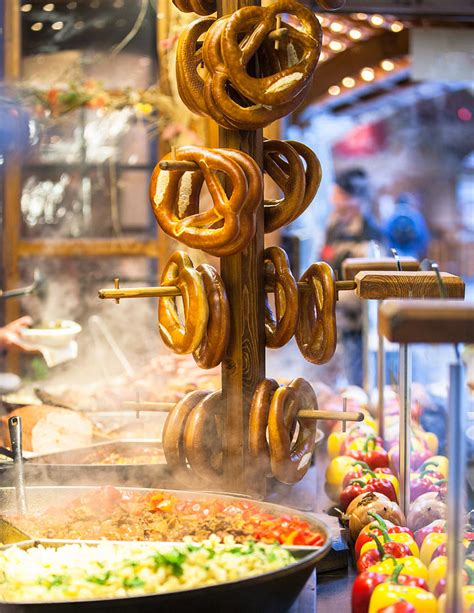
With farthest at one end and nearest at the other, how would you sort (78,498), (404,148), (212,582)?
1. (404,148)
2. (78,498)
3. (212,582)

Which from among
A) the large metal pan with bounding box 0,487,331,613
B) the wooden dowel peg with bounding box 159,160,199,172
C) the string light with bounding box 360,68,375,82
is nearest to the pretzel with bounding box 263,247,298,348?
the wooden dowel peg with bounding box 159,160,199,172

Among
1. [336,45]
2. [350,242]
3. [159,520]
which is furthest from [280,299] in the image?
[336,45]

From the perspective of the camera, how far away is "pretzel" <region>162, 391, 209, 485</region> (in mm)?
2777

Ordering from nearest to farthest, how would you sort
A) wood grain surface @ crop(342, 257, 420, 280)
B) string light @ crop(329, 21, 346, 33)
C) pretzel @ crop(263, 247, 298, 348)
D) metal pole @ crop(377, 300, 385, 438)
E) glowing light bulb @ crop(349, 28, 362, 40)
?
pretzel @ crop(263, 247, 298, 348), wood grain surface @ crop(342, 257, 420, 280), metal pole @ crop(377, 300, 385, 438), string light @ crop(329, 21, 346, 33), glowing light bulb @ crop(349, 28, 362, 40)

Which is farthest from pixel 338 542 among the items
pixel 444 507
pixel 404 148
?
pixel 404 148

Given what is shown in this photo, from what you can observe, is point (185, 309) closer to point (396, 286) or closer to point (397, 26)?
point (396, 286)

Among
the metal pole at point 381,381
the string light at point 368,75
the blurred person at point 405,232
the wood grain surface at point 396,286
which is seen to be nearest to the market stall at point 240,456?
the wood grain surface at point 396,286

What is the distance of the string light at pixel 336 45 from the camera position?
31.6 ft

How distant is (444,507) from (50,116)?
4.68 m

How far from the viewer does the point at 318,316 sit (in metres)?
2.75

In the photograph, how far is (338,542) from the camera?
8.63 feet

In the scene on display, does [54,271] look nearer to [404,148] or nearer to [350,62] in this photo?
[350,62]

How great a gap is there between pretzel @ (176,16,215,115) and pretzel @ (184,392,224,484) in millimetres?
865

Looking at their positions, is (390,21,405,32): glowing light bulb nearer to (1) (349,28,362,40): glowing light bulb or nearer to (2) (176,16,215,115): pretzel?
(1) (349,28,362,40): glowing light bulb
